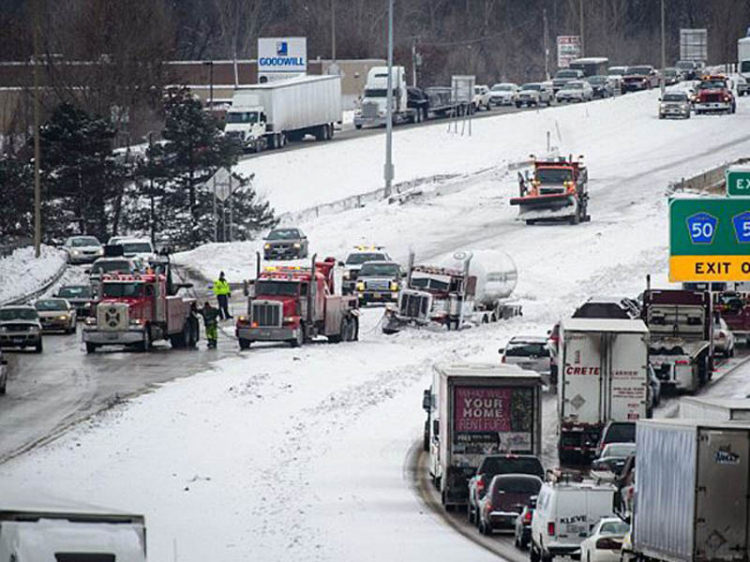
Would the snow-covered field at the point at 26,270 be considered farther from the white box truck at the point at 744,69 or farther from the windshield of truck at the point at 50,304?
the white box truck at the point at 744,69

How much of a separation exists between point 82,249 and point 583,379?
38761 mm

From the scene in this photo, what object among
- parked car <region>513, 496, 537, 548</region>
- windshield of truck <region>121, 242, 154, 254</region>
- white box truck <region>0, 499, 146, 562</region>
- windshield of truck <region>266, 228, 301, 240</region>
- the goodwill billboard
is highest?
the goodwill billboard

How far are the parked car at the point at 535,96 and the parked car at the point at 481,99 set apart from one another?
195 cm

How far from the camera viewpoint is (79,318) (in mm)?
59656

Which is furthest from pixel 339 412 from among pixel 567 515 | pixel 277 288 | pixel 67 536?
pixel 67 536

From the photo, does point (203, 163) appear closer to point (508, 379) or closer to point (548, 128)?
point (548, 128)

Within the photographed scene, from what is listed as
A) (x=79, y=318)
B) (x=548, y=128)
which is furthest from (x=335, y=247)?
(x=548, y=128)

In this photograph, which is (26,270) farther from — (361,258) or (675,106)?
(675,106)

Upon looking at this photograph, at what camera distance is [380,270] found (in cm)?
6106

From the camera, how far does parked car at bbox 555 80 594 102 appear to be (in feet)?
411

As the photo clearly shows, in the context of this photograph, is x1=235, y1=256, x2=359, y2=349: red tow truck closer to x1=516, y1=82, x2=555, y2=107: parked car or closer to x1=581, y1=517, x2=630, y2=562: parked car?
x1=581, y1=517, x2=630, y2=562: parked car

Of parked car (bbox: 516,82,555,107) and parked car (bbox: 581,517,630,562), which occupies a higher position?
parked car (bbox: 516,82,555,107)

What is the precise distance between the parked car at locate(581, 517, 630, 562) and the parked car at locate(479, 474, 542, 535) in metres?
4.05

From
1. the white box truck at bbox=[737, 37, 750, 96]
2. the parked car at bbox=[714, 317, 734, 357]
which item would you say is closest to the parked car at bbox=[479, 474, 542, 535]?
the parked car at bbox=[714, 317, 734, 357]
